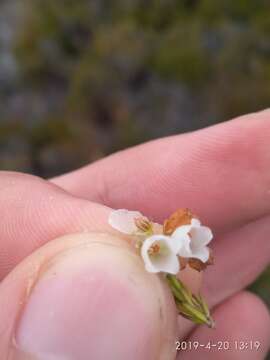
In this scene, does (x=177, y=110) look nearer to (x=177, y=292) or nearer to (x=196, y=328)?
(x=196, y=328)

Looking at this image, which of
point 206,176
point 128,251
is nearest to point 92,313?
point 128,251

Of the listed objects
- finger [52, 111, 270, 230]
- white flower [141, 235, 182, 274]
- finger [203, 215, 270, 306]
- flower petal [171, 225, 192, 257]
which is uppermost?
flower petal [171, 225, 192, 257]

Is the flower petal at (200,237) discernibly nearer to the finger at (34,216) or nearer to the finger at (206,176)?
the finger at (34,216)

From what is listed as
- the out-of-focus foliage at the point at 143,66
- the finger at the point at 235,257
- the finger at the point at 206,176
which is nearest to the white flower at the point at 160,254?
the finger at the point at 206,176

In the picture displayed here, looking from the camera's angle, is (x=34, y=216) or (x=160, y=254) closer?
(x=160, y=254)

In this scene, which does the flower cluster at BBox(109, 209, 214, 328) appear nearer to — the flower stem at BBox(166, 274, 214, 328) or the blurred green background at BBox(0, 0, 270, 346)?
the flower stem at BBox(166, 274, 214, 328)

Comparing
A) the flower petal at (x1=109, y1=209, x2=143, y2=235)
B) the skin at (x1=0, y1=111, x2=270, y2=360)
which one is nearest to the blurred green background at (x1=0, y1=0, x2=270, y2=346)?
the skin at (x1=0, y1=111, x2=270, y2=360)

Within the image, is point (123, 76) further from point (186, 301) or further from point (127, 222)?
point (186, 301)
